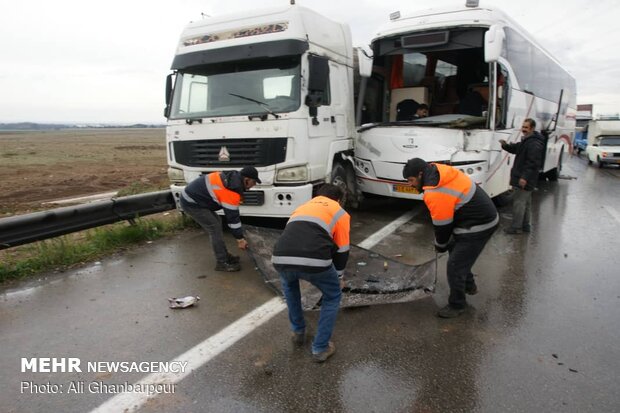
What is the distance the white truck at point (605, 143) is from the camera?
56.2 ft

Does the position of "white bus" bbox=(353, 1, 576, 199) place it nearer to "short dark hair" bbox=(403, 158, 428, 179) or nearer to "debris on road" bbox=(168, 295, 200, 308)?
"short dark hair" bbox=(403, 158, 428, 179)

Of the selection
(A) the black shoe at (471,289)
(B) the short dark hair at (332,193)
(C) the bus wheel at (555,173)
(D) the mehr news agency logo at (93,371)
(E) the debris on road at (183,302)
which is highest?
(B) the short dark hair at (332,193)

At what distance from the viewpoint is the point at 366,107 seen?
8242 mm

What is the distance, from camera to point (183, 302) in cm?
415

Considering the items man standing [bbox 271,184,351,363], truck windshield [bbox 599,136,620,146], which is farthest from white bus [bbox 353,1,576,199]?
truck windshield [bbox 599,136,620,146]

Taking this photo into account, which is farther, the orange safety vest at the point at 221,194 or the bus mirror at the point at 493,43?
the bus mirror at the point at 493,43

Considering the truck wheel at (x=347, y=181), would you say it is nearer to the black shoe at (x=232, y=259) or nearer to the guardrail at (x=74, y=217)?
the black shoe at (x=232, y=259)

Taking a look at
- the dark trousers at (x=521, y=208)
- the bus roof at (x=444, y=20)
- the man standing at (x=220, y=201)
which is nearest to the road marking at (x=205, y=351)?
the man standing at (x=220, y=201)

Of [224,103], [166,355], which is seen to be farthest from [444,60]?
[166,355]

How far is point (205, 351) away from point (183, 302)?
3.12 ft

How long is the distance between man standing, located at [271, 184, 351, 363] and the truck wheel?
12.6 ft

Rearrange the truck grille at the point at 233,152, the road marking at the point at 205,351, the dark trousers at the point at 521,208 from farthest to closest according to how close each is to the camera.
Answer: the dark trousers at the point at 521,208
the truck grille at the point at 233,152
the road marking at the point at 205,351

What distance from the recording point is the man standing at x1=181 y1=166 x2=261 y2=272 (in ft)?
15.1

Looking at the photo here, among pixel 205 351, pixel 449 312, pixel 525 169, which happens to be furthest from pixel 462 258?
pixel 525 169
